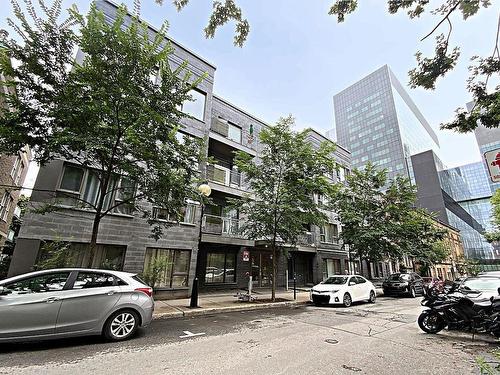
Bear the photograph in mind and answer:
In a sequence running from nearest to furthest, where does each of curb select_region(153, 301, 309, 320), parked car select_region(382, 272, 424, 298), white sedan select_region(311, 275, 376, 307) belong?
curb select_region(153, 301, 309, 320)
white sedan select_region(311, 275, 376, 307)
parked car select_region(382, 272, 424, 298)

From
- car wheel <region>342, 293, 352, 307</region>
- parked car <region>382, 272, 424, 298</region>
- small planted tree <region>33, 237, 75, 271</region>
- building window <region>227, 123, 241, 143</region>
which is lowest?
car wheel <region>342, 293, 352, 307</region>

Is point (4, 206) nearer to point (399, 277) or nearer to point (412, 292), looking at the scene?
point (399, 277)

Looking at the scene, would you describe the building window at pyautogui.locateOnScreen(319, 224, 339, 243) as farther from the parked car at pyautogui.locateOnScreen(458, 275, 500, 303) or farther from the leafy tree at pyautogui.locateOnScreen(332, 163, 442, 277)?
the parked car at pyautogui.locateOnScreen(458, 275, 500, 303)

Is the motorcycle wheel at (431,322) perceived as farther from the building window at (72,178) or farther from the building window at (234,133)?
the building window at (234,133)

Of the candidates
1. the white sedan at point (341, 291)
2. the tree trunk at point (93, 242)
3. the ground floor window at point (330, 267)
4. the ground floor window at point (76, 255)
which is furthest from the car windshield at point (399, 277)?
the tree trunk at point (93, 242)

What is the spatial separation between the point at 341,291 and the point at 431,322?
210 inches

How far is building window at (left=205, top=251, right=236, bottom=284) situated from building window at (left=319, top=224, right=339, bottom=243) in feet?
31.9

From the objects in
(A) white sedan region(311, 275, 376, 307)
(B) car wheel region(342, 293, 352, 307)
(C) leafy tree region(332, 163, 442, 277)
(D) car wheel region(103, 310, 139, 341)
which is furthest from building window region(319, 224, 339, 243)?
(D) car wheel region(103, 310, 139, 341)

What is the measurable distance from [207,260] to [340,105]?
102654mm

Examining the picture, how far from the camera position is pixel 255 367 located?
14.6ft

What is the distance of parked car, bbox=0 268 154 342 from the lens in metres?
4.95

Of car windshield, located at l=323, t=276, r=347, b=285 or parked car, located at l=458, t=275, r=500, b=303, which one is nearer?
parked car, located at l=458, t=275, r=500, b=303

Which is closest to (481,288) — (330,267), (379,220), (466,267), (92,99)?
(379,220)

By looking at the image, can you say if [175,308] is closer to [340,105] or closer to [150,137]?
[150,137]
